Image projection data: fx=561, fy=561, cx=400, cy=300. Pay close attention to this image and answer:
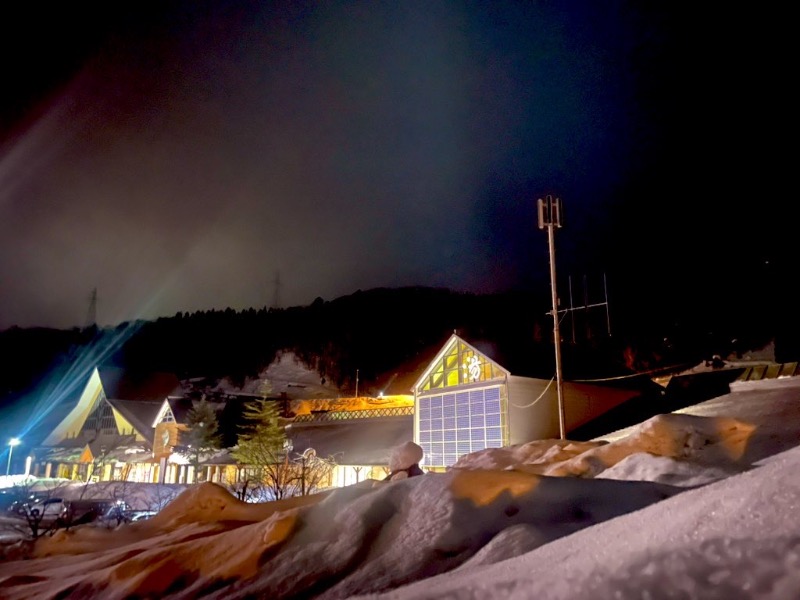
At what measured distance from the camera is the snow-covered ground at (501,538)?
2.29 meters

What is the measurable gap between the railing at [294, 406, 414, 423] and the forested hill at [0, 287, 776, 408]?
90.9 feet

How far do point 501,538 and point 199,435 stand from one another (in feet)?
113

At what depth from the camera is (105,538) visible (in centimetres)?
966

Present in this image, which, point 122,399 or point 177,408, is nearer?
point 177,408

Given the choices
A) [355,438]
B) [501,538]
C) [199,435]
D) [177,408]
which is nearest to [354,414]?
[355,438]

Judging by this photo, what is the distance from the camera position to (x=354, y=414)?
127ft

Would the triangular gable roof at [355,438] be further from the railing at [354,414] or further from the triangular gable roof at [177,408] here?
the triangular gable roof at [177,408]

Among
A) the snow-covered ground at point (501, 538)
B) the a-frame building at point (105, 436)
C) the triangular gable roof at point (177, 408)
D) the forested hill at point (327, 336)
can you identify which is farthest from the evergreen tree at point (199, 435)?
the forested hill at point (327, 336)

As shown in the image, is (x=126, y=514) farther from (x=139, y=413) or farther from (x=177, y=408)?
(x=139, y=413)

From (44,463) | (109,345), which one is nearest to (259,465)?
(44,463)

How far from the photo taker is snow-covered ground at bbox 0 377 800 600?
2285mm

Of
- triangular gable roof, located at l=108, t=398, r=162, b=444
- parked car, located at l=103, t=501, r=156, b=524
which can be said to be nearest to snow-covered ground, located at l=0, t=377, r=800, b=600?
parked car, located at l=103, t=501, r=156, b=524

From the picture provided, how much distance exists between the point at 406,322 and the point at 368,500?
244ft

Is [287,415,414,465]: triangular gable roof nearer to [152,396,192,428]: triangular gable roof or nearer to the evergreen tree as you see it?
the evergreen tree
